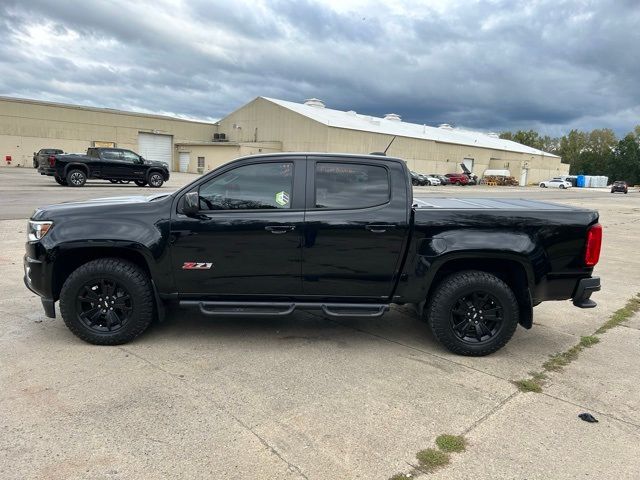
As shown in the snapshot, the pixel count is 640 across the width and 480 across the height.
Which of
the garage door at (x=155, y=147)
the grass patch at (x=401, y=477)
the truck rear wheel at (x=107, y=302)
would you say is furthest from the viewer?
the garage door at (x=155, y=147)

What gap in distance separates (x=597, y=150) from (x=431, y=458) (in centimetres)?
13274

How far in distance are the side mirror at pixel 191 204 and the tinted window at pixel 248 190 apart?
0.38ft

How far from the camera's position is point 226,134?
62.9 m

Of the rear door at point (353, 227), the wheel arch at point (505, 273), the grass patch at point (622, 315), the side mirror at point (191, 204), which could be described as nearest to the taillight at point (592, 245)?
the wheel arch at point (505, 273)

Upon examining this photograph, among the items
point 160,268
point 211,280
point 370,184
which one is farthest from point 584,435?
point 160,268

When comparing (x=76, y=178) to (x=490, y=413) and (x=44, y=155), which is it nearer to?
(x=44, y=155)

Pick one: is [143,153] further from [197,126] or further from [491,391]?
[491,391]

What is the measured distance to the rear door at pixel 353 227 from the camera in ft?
13.4

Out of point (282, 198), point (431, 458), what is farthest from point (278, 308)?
point (431, 458)

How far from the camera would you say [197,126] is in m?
60.7

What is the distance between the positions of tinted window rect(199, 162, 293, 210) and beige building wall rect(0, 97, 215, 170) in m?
51.5

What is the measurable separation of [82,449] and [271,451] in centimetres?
110

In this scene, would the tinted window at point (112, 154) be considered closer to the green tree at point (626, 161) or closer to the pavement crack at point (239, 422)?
the pavement crack at point (239, 422)

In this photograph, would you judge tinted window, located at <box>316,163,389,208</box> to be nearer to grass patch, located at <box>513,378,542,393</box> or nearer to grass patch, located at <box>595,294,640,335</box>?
grass patch, located at <box>513,378,542,393</box>
